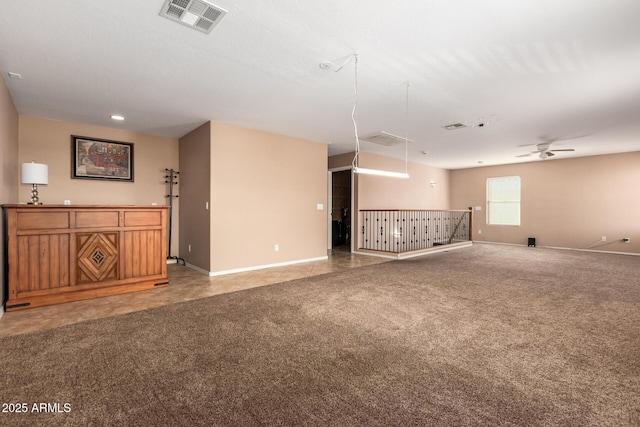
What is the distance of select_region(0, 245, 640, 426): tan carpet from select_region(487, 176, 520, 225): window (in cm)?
678

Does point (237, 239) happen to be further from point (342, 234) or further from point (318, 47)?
point (342, 234)

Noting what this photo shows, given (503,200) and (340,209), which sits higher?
(503,200)

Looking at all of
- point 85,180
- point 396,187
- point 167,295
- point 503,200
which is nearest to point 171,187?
point 85,180

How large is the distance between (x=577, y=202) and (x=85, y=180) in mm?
12506

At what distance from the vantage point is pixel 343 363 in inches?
88.1

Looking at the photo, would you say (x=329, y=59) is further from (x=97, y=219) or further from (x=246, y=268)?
(x=246, y=268)

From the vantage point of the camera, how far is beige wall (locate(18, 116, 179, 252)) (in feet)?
16.3

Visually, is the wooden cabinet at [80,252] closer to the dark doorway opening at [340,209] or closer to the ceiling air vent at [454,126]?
the ceiling air vent at [454,126]

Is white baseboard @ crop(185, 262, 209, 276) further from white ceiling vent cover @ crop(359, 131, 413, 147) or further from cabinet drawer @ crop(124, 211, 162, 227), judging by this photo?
white ceiling vent cover @ crop(359, 131, 413, 147)

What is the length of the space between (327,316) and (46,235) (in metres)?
3.59

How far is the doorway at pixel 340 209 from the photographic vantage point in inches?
366

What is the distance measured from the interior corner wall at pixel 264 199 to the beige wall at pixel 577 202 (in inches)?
284

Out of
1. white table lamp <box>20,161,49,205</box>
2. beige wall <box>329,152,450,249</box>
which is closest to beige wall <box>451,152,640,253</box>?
beige wall <box>329,152,450,249</box>

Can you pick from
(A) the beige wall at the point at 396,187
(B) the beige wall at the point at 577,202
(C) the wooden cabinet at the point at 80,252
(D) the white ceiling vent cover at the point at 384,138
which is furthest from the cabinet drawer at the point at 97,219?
(B) the beige wall at the point at 577,202
